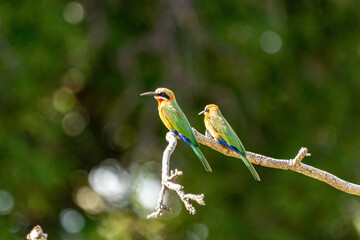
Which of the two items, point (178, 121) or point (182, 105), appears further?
point (182, 105)

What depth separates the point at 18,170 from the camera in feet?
24.4

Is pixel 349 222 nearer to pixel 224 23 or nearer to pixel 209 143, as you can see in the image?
pixel 224 23

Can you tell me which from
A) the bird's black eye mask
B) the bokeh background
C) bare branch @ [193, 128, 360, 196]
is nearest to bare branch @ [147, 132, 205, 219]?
bare branch @ [193, 128, 360, 196]

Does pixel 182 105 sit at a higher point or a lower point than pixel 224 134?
higher

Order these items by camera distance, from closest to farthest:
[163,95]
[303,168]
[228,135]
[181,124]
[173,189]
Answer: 1. [173,189]
2. [303,168]
3. [228,135]
4. [181,124]
5. [163,95]

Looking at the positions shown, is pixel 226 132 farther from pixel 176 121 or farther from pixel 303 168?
pixel 303 168

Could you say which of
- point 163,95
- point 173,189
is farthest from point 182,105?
point 173,189

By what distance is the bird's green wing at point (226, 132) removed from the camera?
3254mm

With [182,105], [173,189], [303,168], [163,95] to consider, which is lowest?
[173,189]

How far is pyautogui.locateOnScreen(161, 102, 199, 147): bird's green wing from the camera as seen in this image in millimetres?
3299

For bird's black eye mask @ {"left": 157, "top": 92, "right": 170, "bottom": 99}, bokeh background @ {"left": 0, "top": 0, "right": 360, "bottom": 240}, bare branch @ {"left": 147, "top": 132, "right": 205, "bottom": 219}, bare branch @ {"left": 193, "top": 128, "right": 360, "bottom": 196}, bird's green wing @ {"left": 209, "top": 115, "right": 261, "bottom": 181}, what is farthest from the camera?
bokeh background @ {"left": 0, "top": 0, "right": 360, "bottom": 240}

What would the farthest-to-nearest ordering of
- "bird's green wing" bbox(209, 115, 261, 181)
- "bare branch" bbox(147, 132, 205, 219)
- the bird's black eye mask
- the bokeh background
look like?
the bokeh background, the bird's black eye mask, "bird's green wing" bbox(209, 115, 261, 181), "bare branch" bbox(147, 132, 205, 219)

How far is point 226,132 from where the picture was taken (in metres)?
3.31

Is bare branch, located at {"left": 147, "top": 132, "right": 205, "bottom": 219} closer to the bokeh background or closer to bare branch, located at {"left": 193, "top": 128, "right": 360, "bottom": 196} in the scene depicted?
bare branch, located at {"left": 193, "top": 128, "right": 360, "bottom": 196}
